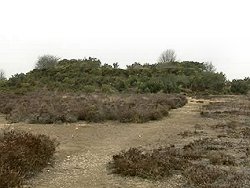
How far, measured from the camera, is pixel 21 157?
387 inches

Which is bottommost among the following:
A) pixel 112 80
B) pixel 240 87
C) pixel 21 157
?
pixel 21 157

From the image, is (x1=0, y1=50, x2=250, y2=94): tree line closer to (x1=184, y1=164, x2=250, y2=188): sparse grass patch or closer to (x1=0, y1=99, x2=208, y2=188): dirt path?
(x1=0, y1=99, x2=208, y2=188): dirt path

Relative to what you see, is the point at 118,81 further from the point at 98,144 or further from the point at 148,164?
the point at 148,164

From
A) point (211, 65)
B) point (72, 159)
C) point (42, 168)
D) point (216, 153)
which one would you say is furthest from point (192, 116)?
point (211, 65)

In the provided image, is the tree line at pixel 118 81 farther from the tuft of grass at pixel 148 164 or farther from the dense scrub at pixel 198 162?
the tuft of grass at pixel 148 164

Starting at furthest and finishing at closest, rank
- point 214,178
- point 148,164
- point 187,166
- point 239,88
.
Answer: point 239,88 < point 187,166 < point 148,164 < point 214,178

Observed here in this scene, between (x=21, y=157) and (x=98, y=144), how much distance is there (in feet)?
15.6

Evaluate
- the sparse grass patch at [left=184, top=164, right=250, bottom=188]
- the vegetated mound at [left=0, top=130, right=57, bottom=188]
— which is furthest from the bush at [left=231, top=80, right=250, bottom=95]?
the sparse grass patch at [left=184, top=164, right=250, bottom=188]

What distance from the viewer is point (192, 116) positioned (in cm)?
2334

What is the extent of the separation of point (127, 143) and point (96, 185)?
5424mm

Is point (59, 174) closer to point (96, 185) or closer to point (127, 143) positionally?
point (96, 185)

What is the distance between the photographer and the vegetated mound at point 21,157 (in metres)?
8.53

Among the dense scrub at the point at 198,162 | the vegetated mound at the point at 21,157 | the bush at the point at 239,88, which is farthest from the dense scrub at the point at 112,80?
the vegetated mound at the point at 21,157

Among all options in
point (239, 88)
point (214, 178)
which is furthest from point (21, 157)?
point (239, 88)
